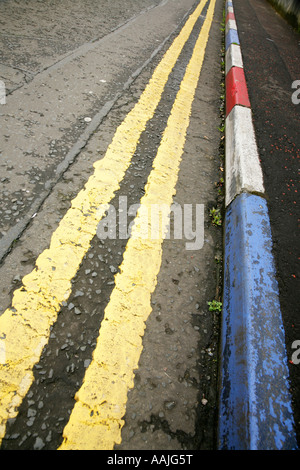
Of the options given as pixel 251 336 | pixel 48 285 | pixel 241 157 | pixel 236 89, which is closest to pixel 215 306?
pixel 251 336

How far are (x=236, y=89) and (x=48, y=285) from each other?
10.8 feet

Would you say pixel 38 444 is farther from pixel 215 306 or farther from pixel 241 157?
pixel 241 157

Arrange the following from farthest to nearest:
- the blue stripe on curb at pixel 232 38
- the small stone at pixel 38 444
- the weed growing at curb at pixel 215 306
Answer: the blue stripe on curb at pixel 232 38
the weed growing at curb at pixel 215 306
the small stone at pixel 38 444

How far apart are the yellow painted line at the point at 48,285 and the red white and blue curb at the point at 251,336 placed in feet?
2.64

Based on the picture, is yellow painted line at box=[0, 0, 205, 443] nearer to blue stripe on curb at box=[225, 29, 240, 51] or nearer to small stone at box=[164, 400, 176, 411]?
small stone at box=[164, 400, 176, 411]

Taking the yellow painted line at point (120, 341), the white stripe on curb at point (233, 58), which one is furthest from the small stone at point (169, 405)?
the white stripe on curb at point (233, 58)

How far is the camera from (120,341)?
1.25 meters

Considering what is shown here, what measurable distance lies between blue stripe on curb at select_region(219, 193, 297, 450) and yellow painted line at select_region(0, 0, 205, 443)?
806 millimetres

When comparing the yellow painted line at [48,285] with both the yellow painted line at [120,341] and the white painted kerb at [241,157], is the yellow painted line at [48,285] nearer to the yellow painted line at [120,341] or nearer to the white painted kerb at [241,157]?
the yellow painted line at [120,341]

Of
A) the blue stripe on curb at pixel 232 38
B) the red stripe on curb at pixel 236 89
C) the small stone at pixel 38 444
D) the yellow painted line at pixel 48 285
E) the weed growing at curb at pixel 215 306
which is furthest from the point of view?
the blue stripe on curb at pixel 232 38

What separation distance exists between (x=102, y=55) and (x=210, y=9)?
703 cm

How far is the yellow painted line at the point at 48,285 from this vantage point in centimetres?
108

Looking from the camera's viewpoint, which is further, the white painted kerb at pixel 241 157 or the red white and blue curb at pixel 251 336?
the white painted kerb at pixel 241 157

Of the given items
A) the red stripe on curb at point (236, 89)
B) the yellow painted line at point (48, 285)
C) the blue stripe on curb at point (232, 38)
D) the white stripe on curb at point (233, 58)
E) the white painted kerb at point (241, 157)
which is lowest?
the yellow painted line at point (48, 285)
